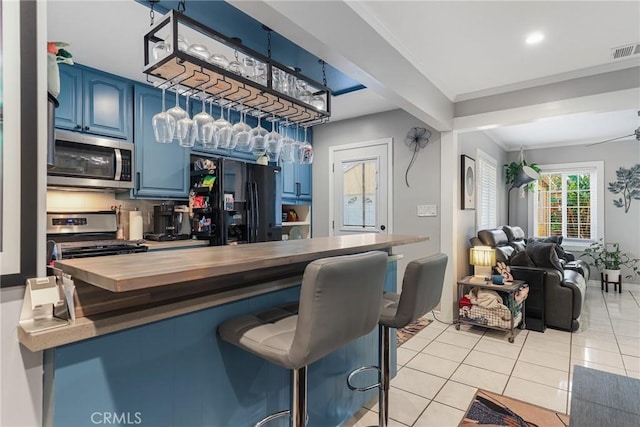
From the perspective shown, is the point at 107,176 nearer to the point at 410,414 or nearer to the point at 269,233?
the point at 269,233

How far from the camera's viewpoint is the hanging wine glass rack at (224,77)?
1558mm

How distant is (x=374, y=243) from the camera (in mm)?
1889

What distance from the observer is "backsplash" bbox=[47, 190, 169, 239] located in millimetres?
2945

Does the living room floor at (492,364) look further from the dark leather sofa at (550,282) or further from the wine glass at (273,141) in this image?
the wine glass at (273,141)

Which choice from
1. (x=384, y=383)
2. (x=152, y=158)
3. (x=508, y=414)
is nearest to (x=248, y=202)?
(x=152, y=158)

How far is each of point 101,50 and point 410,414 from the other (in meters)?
3.44

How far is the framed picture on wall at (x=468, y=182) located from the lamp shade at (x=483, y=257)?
58cm

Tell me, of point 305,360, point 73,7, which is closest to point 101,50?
point 73,7

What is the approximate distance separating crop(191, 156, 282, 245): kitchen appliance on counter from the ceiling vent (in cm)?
332

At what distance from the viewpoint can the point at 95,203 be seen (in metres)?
3.17

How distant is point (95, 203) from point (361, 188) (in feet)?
10.0

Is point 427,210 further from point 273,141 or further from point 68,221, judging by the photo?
point 68,221

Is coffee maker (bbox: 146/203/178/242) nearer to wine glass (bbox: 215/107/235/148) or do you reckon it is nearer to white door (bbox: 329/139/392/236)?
wine glass (bbox: 215/107/235/148)

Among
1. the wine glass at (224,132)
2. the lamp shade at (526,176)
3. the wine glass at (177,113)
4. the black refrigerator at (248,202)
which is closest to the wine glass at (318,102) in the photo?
the wine glass at (224,132)
